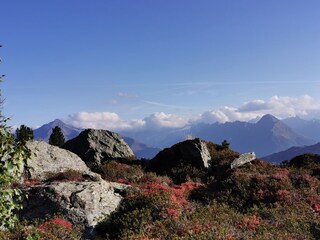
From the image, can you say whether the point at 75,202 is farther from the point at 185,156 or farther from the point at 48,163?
the point at 185,156

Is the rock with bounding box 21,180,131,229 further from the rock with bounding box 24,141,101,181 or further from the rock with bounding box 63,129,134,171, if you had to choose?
the rock with bounding box 63,129,134,171

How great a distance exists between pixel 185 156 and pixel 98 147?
1253 cm

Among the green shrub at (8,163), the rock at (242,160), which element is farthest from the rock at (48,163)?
the green shrub at (8,163)

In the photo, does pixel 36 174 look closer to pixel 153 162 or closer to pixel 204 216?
pixel 153 162

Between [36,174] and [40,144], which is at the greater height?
[40,144]

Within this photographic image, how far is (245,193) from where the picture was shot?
1031 inches

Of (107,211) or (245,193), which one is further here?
(245,193)

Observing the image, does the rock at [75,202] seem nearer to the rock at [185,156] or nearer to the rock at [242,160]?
the rock at [185,156]

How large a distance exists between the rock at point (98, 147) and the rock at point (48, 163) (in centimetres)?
553

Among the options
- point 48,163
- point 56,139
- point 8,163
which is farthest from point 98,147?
point 56,139

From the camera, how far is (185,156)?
133 ft

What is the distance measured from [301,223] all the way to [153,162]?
2541 cm

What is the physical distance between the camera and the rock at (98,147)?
4581cm

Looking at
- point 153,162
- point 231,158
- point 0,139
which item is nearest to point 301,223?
point 0,139
